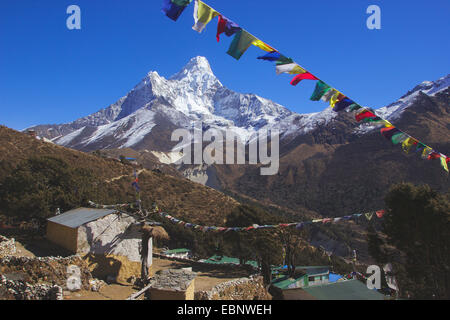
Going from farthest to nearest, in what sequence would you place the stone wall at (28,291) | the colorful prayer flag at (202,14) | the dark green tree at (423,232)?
the dark green tree at (423,232) < the stone wall at (28,291) < the colorful prayer flag at (202,14)

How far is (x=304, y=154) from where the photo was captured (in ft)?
473

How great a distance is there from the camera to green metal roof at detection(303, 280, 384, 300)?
39.0ft

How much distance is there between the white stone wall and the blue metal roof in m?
0.22

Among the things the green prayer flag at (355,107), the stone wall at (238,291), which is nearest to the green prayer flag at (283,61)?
the green prayer flag at (355,107)

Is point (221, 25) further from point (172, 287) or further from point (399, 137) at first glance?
point (172, 287)

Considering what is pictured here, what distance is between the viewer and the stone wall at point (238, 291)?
34.6 ft

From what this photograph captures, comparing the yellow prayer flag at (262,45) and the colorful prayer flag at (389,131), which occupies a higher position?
the yellow prayer flag at (262,45)

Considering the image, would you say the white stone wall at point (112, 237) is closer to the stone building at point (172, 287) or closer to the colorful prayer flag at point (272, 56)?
the stone building at point (172, 287)

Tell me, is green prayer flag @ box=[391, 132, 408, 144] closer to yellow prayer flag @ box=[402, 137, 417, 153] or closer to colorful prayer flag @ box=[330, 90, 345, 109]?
yellow prayer flag @ box=[402, 137, 417, 153]

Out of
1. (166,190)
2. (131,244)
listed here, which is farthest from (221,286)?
(166,190)

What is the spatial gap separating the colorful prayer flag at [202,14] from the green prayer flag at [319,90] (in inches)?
120
